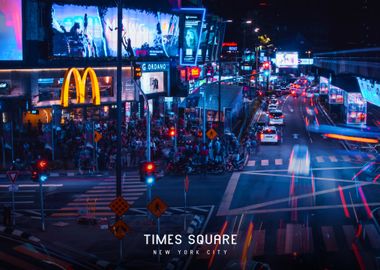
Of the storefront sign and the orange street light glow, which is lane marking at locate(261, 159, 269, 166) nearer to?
the orange street light glow

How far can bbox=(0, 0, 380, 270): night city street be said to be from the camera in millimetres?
19000

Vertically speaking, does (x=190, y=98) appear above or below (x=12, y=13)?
below

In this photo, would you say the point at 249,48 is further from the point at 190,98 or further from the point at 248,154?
the point at 248,154

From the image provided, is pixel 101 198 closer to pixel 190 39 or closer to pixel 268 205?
pixel 268 205

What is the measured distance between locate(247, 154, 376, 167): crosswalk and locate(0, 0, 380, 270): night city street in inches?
5.6

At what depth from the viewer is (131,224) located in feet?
75.0

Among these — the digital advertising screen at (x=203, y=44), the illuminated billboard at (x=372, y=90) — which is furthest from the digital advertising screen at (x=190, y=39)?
the illuminated billboard at (x=372, y=90)

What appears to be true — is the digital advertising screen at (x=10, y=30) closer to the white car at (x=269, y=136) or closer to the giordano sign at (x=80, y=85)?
the giordano sign at (x=80, y=85)

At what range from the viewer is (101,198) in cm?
2831

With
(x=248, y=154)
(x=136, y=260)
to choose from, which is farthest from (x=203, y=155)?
(x=136, y=260)

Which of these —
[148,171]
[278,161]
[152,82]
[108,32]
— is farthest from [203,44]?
[148,171]

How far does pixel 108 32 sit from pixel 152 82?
32.2 feet

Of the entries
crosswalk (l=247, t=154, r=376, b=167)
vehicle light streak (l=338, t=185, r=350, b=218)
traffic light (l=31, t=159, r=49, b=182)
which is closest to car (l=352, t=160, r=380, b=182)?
vehicle light streak (l=338, t=185, r=350, b=218)

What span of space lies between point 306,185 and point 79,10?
27.7 metres
